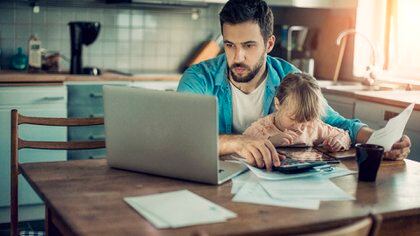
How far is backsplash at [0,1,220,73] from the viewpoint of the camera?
13.7 ft

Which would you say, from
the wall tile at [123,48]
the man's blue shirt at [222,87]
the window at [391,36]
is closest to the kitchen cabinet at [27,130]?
the wall tile at [123,48]

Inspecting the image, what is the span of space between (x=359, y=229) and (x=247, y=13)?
1.40m

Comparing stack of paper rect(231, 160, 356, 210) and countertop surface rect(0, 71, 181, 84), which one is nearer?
stack of paper rect(231, 160, 356, 210)

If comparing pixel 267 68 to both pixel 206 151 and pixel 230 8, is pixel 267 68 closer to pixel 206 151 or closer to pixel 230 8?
pixel 230 8

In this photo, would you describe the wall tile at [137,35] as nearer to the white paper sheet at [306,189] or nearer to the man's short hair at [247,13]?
the man's short hair at [247,13]

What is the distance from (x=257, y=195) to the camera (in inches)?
64.1

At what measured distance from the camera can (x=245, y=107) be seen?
2559 mm

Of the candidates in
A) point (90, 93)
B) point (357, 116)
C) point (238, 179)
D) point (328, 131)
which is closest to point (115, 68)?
point (90, 93)

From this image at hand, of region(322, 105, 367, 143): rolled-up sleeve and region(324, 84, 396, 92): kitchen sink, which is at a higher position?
region(324, 84, 396, 92): kitchen sink

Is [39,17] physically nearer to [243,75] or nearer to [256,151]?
[243,75]

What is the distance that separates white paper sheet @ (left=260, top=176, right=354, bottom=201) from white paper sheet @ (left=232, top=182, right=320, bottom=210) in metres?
0.02

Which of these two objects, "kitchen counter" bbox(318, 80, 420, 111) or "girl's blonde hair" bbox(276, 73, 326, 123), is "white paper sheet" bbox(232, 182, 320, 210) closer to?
"girl's blonde hair" bbox(276, 73, 326, 123)

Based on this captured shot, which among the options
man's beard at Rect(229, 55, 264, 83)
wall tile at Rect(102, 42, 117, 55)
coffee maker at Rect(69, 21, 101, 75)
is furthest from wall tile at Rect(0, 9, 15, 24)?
man's beard at Rect(229, 55, 264, 83)

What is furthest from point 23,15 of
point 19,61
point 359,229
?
point 359,229
